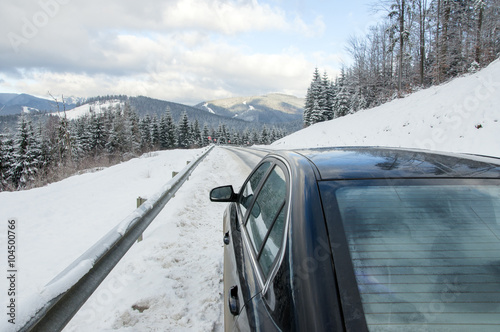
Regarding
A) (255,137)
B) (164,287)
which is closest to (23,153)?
(164,287)

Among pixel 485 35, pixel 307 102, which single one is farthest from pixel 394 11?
pixel 307 102

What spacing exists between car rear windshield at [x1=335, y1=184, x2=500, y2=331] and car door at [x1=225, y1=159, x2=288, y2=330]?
0.40m

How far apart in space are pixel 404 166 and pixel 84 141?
2248 inches

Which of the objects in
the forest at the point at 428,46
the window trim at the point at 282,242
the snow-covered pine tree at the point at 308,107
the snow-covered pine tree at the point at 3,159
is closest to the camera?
the window trim at the point at 282,242

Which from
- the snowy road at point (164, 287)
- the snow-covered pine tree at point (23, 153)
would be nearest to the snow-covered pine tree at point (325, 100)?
the snow-covered pine tree at point (23, 153)

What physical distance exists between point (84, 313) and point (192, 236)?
7.13 feet

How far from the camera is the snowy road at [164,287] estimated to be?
96.7 inches

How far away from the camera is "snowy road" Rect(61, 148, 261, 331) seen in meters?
2.46

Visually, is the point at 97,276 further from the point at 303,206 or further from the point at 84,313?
the point at 303,206

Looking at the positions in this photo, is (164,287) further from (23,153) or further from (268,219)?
(23,153)

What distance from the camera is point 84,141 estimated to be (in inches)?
1923

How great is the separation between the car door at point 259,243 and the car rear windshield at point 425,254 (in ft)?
1.33

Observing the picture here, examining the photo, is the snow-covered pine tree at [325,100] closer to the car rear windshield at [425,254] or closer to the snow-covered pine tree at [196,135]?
the snow-covered pine tree at [196,135]

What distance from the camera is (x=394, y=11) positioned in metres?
25.9
